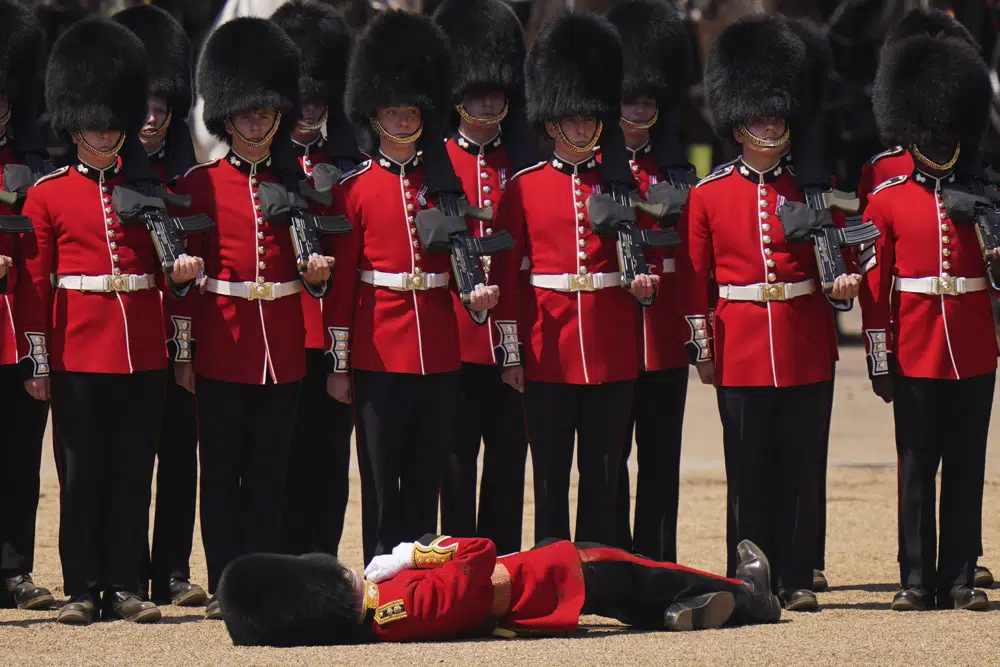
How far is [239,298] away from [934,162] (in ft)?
6.38

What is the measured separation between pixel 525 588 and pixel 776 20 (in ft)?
6.74

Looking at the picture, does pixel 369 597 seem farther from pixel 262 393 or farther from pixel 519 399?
pixel 519 399

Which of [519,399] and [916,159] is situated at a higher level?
[916,159]

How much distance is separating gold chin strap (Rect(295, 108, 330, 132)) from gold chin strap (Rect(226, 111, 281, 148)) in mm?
636

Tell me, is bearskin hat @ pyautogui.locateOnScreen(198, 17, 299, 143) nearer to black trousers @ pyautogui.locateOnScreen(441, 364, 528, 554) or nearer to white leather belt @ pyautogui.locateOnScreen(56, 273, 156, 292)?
white leather belt @ pyautogui.locateOnScreen(56, 273, 156, 292)

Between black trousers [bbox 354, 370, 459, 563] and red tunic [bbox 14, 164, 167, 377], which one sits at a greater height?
red tunic [bbox 14, 164, 167, 377]

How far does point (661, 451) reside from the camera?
241 inches

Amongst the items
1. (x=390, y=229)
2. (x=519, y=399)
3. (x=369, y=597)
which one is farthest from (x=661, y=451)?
(x=369, y=597)

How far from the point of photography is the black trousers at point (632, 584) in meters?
4.98

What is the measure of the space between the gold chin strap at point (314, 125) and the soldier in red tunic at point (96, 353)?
3.17 ft

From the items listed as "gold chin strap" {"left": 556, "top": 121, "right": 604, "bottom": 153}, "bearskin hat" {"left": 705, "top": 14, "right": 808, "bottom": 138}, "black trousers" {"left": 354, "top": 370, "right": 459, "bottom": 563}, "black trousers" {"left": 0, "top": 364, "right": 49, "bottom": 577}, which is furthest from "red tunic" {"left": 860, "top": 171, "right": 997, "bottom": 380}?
"black trousers" {"left": 0, "top": 364, "right": 49, "bottom": 577}

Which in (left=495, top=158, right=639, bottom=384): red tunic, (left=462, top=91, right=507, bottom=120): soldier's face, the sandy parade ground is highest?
(left=462, top=91, right=507, bottom=120): soldier's face

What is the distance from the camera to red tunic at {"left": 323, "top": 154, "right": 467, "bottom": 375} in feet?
18.1

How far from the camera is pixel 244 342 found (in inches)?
217
